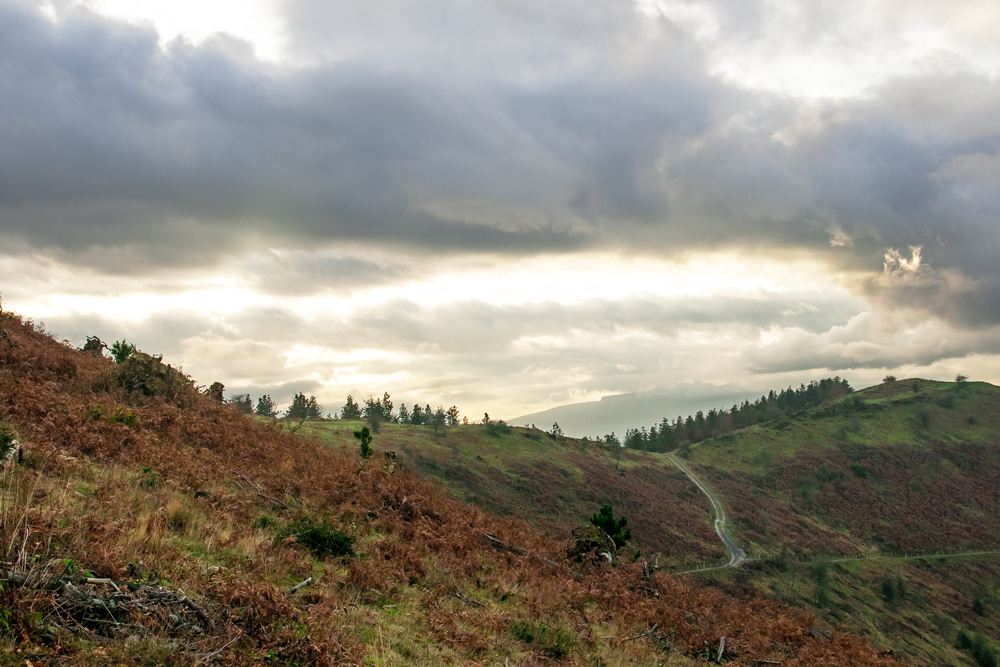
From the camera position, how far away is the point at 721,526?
80.8 metres

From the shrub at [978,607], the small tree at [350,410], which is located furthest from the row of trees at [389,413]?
the shrub at [978,607]

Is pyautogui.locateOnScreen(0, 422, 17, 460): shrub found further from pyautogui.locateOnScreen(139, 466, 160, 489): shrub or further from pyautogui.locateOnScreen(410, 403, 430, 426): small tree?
pyautogui.locateOnScreen(410, 403, 430, 426): small tree

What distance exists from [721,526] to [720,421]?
91.5 m

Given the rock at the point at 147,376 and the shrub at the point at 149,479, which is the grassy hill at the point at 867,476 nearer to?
the rock at the point at 147,376

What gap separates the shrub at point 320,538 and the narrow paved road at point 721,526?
6645 cm

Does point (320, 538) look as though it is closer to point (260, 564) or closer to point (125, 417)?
point (260, 564)

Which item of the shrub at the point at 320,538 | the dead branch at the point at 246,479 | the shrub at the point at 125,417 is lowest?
the shrub at the point at 320,538

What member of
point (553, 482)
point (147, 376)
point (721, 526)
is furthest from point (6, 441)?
point (721, 526)

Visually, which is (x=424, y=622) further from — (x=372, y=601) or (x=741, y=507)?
(x=741, y=507)

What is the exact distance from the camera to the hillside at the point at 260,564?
5672mm

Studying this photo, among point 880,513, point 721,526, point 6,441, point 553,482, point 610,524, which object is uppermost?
point 6,441

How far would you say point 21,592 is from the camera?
200 inches

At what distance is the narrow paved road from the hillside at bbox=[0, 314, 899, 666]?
60005 millimetres

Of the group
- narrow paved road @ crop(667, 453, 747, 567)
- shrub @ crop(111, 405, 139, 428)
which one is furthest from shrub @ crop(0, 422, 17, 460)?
narrow paved road @ crop(667, 453, 747, 567)
